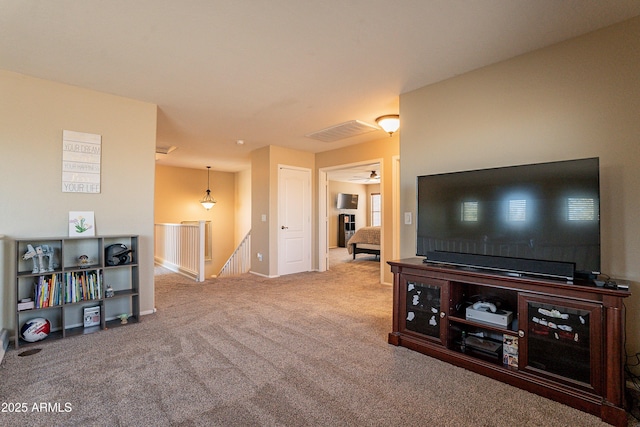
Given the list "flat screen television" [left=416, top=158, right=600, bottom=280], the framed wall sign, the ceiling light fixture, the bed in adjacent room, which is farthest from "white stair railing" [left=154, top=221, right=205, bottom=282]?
the bed in adjacent room

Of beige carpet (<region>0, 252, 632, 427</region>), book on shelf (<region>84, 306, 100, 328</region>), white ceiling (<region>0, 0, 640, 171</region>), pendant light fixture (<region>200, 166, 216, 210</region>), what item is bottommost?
beige carpet (<region>0, 252, 632, 427</region>)

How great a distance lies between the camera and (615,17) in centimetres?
201

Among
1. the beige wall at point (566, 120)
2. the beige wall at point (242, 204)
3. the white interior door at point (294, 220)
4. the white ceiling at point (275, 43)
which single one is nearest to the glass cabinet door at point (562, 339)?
the beige wall at point (566, 120)

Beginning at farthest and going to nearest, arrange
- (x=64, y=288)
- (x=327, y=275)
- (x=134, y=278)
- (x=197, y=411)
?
(x=327, y=275), (x=134, y=278), (x=64, y=288), (x=197, y=411)

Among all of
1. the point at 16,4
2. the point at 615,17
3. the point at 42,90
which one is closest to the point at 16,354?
the point at 42,90

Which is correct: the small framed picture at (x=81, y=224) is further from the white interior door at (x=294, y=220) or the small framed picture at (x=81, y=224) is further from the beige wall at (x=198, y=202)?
the beige wall at (x=198, y=202)

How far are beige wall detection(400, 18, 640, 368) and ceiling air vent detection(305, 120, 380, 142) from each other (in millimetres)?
1296

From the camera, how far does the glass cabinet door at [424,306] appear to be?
2375mm

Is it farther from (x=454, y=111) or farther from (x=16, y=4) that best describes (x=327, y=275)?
(x=16, y=4)

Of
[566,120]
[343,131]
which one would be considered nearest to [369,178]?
[343,131]

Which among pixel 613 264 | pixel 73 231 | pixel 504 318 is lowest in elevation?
pixel 504 318

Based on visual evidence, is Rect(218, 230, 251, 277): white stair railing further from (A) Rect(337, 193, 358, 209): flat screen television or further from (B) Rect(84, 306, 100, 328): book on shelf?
(A) Rect(337, 193, 358, 209): flat screen television

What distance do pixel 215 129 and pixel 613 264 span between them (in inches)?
184

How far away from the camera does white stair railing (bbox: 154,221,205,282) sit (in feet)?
17.1
